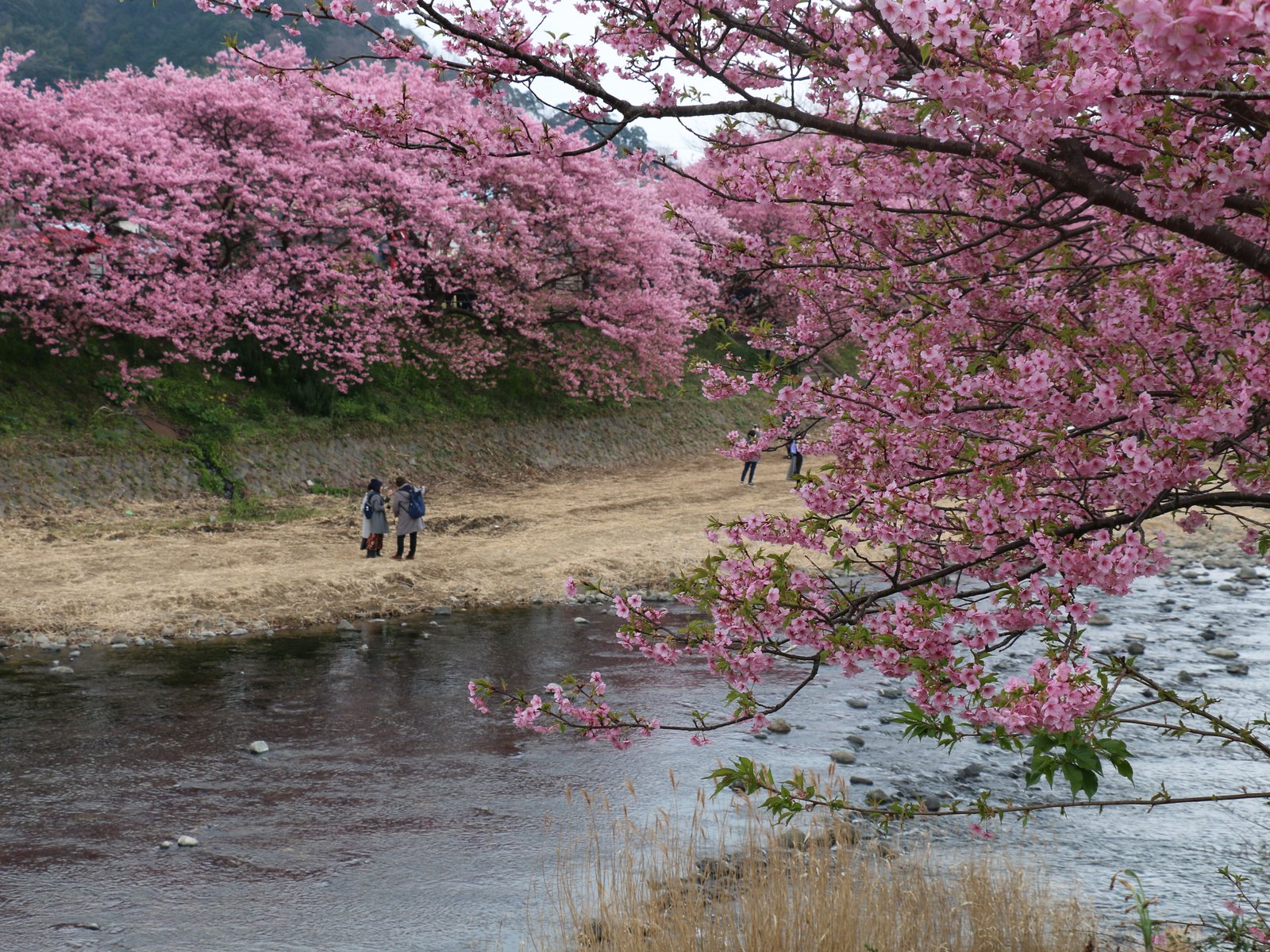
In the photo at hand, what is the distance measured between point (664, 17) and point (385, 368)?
2729cm

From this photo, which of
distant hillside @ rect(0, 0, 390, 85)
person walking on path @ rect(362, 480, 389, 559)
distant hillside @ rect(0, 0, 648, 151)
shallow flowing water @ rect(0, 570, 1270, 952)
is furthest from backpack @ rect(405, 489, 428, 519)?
distant hillside @ rect(0, 0, 390, 85)

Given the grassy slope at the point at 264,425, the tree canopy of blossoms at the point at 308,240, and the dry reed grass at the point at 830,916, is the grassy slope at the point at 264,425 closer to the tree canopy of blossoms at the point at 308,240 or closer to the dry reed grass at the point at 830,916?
the tree canopy of blossoms at the point at 308,240

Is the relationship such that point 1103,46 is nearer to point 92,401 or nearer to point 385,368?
point 92,401

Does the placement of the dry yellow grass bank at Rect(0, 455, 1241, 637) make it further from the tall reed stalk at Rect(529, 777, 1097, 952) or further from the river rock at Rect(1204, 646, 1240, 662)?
the tall reed stalk at Rect(529, 777, 1097, 952)

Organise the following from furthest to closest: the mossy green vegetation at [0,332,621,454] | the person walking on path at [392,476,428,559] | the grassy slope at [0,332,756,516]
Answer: the mossy green vegetation at [0,332,621,454], the grassy slope at [0,332,756,516], the person walking on path at [392,476,428,559]

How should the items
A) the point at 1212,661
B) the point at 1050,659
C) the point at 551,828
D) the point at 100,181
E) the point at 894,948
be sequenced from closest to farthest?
1. the point at 1050,659
2. the point at 894,948
3. the point at 551,828
4. the point at 1212,661
5. the point at 100,181

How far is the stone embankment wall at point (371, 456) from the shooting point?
74.5 ft


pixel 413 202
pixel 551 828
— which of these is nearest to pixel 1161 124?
pixel 551 828

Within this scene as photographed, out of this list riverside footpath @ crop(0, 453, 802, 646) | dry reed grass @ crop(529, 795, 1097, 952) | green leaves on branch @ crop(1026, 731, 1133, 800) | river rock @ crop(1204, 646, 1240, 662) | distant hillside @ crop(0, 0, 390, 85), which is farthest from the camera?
distant hillside @ crop(0, 0, 390, 85)

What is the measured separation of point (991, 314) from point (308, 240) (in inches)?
1083

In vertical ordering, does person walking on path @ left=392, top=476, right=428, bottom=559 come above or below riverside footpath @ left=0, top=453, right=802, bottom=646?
above

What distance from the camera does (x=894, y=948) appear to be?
5.85 meters

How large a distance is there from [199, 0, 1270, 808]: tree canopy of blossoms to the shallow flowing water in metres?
3.15

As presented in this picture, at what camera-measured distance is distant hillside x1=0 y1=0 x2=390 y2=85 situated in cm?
9244
